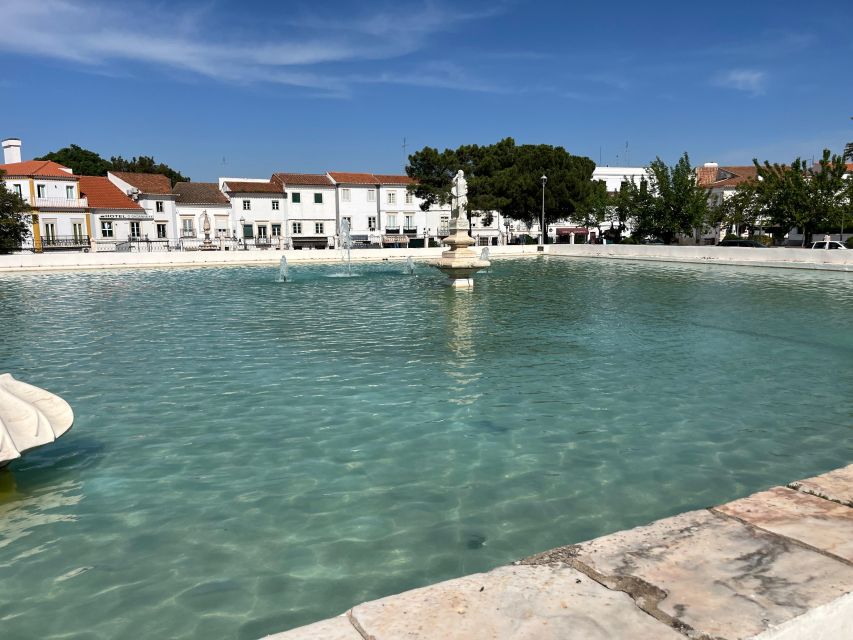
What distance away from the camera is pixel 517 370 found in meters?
10.4

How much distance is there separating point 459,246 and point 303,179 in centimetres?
5529

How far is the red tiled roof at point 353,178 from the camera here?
252 feet

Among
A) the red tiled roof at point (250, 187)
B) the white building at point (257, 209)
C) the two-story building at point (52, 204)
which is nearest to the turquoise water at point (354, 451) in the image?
the two-story building at point (52, 204)

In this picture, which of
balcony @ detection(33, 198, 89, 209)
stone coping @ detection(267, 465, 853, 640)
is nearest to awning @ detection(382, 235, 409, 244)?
balcony @ detection(33, 198, 89, 209)

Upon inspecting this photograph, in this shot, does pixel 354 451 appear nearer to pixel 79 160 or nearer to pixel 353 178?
pixel 353 178

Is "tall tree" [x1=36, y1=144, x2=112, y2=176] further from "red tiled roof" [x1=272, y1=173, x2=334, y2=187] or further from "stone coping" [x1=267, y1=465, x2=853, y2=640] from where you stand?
"stone coping" [x1=267, y1=465, x2=853, y2=640]

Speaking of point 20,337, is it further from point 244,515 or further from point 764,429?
point 764,429

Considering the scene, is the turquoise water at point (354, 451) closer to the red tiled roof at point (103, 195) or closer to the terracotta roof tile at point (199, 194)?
the red tiled roof at point (103, 195)

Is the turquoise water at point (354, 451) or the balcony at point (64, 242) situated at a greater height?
the balcony at point (64, 242)

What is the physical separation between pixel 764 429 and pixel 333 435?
16.4ft

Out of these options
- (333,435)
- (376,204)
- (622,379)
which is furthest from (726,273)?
(376,204)

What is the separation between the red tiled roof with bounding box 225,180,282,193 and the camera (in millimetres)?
71875

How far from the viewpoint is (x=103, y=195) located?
63500 millimetres

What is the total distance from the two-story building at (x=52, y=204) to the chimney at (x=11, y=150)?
4514 mm
